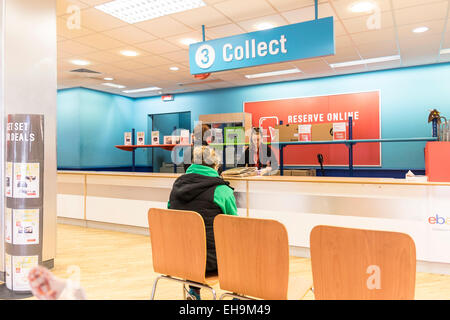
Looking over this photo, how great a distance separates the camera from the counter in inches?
125

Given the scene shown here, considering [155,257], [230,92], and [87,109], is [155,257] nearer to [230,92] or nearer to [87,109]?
[230,92]

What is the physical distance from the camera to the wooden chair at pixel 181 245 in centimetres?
183

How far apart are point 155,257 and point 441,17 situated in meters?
4.65

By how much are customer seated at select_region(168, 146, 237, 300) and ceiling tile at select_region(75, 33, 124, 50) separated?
144 inches

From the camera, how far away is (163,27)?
4637 mm

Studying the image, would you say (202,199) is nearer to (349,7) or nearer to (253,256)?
(253,256)

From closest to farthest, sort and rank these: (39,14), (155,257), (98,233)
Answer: (155,257) → (39,14) → (98,233)

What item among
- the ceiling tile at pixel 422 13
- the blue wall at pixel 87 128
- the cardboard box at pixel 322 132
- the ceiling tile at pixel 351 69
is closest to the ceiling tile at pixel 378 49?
the ceiling tile at pixel 351 69

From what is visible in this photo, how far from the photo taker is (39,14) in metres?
3.28

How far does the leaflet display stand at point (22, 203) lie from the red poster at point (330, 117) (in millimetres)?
5802

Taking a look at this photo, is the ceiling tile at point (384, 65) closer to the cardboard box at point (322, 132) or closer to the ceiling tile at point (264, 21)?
the cardboard box at point (322, 132)

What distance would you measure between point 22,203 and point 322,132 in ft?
14.9

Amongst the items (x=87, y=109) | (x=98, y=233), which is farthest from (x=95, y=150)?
(x=98, y=233)

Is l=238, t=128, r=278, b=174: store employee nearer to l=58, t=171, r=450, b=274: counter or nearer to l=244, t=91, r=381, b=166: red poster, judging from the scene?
l=58, t=171, r=450, b=274: counter
